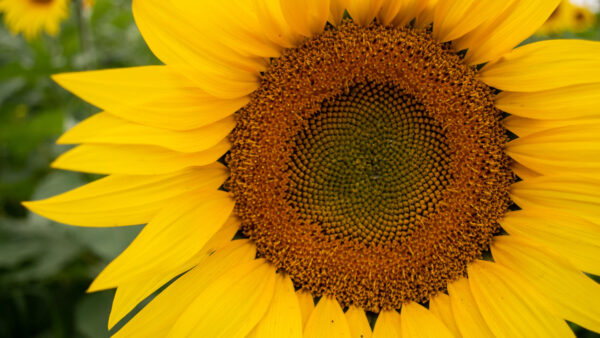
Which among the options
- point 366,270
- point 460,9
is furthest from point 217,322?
point 460,9

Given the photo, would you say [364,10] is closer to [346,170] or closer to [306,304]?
[346,170]

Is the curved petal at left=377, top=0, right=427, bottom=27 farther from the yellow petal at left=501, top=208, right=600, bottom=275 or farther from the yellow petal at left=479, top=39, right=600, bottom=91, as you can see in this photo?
the yellow petal at left=501, top=208, right=600, bottom=275

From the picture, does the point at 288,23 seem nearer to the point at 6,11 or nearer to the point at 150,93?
the point at 150,93

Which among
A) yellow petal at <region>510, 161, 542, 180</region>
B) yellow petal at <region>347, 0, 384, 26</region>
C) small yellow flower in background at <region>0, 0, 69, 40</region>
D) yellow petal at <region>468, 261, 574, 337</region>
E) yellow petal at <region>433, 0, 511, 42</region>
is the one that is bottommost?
yellow petal at <region>468, 261, 574, 337</region>

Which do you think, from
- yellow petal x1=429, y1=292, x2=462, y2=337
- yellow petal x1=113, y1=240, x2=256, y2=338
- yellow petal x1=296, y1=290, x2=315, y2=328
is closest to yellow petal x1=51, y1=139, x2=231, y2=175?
yellow petal x1=113, y1=240, x2=256, y2=338

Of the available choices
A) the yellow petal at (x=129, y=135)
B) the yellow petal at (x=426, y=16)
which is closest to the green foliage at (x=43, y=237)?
the yellow petal at (x=129, y=135)

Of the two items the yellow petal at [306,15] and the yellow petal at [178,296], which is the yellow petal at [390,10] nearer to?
the yellow petal at [306,15]
